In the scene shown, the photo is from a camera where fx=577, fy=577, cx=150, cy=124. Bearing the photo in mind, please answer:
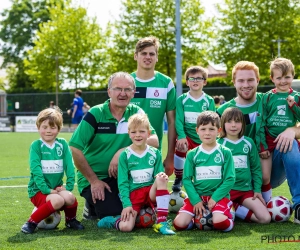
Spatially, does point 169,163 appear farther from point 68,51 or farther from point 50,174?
point 68,51

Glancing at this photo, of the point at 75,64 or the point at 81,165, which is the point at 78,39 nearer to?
the point at 75,64

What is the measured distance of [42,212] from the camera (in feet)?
18.0

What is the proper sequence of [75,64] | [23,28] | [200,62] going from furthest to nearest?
[23,28]
[75,64]
[200,62]

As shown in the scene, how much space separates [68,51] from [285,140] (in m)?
38.2

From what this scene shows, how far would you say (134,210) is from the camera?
5.72 metres

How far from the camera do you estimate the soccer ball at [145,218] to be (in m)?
5.76

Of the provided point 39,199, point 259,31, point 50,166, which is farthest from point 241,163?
point 259,31

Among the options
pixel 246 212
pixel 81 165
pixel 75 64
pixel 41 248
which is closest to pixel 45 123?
pixel 81 165

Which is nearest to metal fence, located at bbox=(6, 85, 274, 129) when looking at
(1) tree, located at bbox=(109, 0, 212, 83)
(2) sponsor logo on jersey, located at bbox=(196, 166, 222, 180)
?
(1) tree, located at bbox=(109, 0, 212, 83)

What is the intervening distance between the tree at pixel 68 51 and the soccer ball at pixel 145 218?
1465 inches

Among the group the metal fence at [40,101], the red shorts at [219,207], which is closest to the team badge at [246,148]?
the red shorts at [219,207]

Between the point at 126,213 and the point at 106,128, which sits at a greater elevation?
the point at 106,128

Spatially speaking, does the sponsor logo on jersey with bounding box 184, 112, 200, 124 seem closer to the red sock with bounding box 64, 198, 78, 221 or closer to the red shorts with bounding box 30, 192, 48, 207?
the red sock with bounding box 64, 198, 78, 221

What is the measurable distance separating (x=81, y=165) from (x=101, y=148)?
0.34 metres
